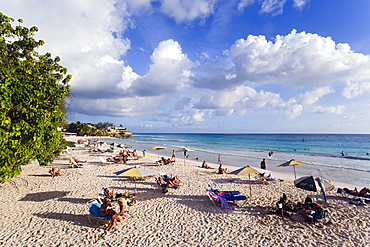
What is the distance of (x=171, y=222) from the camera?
6.91 meters

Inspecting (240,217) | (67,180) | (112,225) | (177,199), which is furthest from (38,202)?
(240,217)

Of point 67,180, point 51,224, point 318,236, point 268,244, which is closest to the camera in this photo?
point 268,244

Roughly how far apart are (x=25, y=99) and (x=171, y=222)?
7.12 metres

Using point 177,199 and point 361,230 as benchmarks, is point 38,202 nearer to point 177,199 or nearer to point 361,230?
point 177,199

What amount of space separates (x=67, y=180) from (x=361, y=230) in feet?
46.1

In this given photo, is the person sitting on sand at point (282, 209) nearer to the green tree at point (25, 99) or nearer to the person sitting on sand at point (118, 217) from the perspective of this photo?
the person sitting on sand at point (118, 217)

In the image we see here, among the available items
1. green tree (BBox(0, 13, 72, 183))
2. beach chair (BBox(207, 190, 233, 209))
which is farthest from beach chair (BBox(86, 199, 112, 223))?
beach chair (BBox(207, 190, 233, 209))

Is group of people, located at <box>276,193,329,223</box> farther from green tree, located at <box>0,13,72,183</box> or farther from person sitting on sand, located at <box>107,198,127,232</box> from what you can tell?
green tree, located at <box>0,13,72,183</box>

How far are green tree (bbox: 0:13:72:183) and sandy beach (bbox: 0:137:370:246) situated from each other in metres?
1.80

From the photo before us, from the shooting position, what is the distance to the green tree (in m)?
6.45

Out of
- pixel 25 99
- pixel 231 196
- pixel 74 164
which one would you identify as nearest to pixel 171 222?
pixel 231 196

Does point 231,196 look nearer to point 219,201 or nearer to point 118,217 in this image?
point 219,201

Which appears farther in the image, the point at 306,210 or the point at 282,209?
the point at 282,209

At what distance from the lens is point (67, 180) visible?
1174 cm
